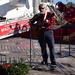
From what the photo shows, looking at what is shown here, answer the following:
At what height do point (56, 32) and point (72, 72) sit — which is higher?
point (56, 32)

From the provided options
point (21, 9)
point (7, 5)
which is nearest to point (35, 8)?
point (21, 9)

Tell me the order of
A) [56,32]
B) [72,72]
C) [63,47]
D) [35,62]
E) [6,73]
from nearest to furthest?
[6,73]
[72,72]
[35,62]
[63,47]
[56,32]

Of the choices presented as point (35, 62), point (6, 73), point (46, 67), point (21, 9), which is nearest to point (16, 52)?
point (35, 62)

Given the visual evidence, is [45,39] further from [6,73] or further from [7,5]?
[7,5]

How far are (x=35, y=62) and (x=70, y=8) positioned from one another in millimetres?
2121

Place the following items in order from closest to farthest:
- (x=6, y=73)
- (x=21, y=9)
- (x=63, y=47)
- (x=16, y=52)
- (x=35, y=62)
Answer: (x=6, y=73), (x=35, y=62), (x=16, y=52), (x=63, y=47), (x=21, y=9)

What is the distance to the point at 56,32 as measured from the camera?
15938mm

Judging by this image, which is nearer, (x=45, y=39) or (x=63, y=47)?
(x=45, y=39)

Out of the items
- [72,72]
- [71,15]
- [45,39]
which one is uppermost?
[71,15]

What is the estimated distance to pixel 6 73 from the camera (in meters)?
8.14

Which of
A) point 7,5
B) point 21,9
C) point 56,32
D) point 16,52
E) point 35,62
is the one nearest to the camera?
point 35,62

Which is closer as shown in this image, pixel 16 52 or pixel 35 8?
pixel 16 52

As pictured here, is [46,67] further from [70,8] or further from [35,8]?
[35,8]

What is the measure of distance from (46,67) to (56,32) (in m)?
6.78
